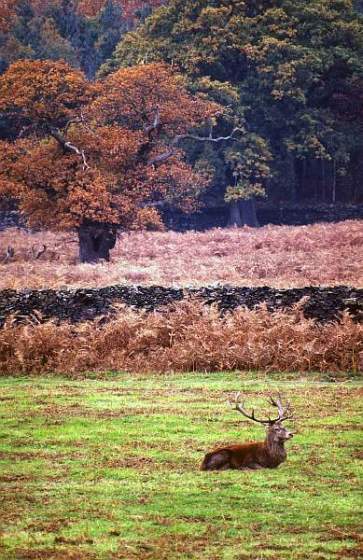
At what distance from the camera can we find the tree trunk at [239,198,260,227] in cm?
6353

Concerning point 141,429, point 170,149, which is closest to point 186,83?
point 170,149

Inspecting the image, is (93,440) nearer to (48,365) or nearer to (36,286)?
(48,365)

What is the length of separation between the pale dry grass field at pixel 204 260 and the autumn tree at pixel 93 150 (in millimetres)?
1810

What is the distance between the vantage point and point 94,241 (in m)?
42.7

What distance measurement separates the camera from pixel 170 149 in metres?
44.5

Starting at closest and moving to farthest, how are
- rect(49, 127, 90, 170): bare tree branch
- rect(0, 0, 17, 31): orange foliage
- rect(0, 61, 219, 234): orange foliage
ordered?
rect(0, 61, 219, 234): orange foliage → rect(49, 127, 90, 170): bare tree branch → rect(0, 0, 17, 31): orange foliage

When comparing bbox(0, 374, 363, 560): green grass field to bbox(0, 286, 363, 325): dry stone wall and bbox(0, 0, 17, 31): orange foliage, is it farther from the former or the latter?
bbox(0, 0, 17, 31): orange foliage

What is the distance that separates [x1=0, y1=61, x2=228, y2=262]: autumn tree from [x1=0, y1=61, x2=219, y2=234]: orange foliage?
0.04 m

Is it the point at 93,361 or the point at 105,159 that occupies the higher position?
the point at 105,159

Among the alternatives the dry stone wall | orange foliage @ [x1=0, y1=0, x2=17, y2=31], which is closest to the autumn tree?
the dry stone wall

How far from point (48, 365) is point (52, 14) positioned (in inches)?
2813

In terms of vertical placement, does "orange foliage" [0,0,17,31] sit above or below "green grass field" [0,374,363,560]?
above

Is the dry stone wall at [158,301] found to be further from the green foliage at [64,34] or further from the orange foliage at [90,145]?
the green foliage at [64,34]

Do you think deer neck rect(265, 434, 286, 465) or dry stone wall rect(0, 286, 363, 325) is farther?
dry stone wall rect(0, 286, 363, 325)
